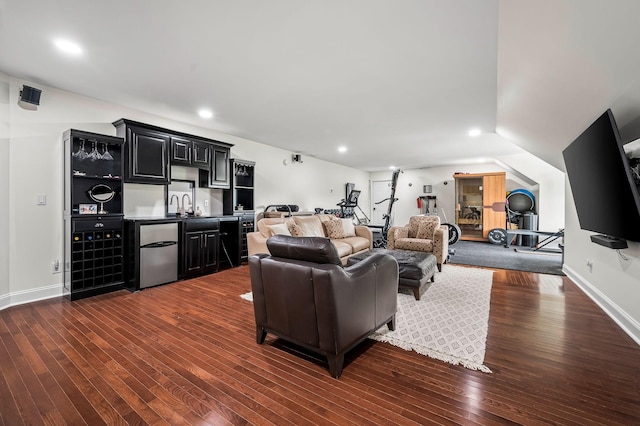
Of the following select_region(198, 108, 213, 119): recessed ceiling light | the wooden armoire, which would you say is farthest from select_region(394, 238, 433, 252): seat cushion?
the wooden armoire

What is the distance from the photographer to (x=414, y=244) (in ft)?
14.6

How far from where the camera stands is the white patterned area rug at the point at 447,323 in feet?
6.91

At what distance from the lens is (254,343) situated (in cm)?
228

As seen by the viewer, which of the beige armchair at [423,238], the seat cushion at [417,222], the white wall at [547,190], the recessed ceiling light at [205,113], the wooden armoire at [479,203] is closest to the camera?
the recessed ceiling light at [205,113]

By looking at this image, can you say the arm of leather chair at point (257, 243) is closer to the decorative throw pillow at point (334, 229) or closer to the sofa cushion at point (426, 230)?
the decorative throw pillow at point (334, 229)

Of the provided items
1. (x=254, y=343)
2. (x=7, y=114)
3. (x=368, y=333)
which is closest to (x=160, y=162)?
(x=7, y=114)

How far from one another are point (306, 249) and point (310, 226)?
9.68ft

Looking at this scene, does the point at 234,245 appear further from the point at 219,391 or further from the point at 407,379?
the point at 407,379

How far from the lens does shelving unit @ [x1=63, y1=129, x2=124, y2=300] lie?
3324mm

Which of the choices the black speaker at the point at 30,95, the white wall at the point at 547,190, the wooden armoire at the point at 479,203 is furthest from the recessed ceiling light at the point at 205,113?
the wooden armoire at the point at 479,203

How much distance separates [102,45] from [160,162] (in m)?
1.90

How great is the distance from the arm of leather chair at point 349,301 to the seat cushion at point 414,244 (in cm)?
234

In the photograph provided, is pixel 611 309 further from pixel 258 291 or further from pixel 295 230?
pixel 295 230

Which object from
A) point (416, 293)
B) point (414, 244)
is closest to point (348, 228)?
point (414, 244)
